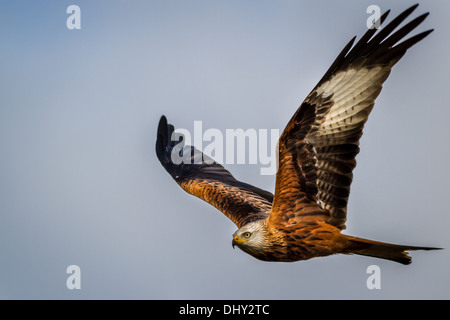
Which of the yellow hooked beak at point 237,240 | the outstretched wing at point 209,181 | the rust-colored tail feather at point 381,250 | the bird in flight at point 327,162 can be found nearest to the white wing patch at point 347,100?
→ the bird in flight at point 327,162

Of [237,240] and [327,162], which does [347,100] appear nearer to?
[327,162]

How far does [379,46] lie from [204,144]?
529 centimetres

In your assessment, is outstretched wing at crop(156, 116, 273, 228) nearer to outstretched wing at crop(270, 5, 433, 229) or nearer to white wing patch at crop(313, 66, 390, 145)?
outstretched wing at crop(270, 5, 433, 229)

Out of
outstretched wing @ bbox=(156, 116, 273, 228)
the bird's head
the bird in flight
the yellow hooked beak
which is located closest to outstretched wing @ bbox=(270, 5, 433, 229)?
the bird in flight

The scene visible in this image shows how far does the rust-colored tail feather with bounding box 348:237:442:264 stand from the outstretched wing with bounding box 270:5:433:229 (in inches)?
17.0

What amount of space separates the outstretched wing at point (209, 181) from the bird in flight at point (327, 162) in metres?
1.07

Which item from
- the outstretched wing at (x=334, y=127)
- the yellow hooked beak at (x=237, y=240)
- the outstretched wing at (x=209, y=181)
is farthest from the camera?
the outstretched wing at (x=209, y=181)

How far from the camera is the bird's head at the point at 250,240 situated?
7.64m

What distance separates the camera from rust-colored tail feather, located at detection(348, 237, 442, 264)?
7485 millimetres

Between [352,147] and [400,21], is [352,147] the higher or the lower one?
the lower one

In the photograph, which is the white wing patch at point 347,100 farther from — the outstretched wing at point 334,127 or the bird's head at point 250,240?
the bird's head at point 250,240

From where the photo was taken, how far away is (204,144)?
12.1 metres
